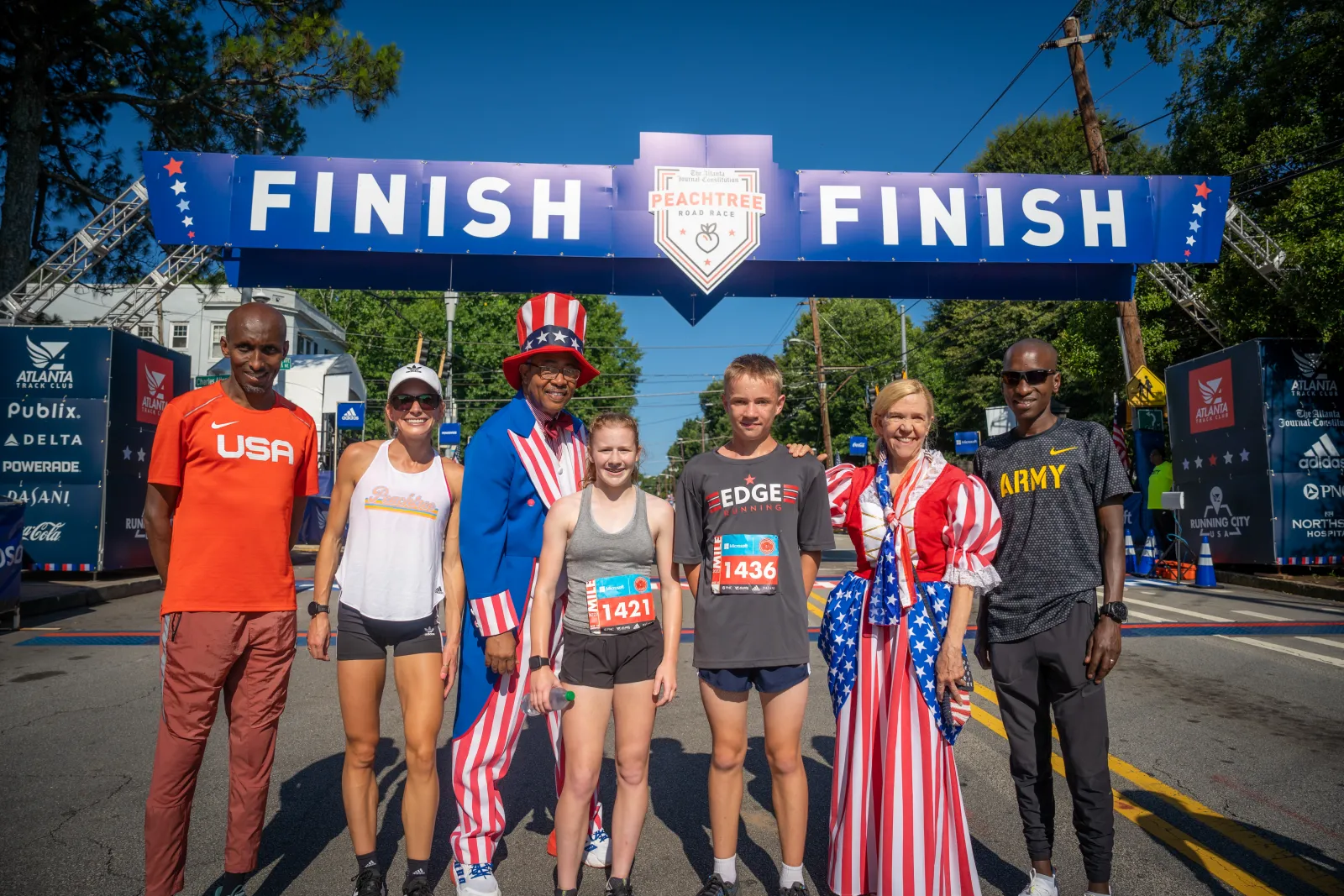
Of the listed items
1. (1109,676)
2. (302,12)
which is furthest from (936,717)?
(302,12)

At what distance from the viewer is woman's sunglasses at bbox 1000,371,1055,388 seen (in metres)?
3.43

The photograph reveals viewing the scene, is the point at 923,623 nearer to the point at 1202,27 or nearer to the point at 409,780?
the point at 409,780

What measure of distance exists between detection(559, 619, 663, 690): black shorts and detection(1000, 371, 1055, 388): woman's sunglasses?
5.89 feet

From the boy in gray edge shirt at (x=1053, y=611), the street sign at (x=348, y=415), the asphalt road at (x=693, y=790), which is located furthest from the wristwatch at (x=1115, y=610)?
the street sign at (x=348, y=415)

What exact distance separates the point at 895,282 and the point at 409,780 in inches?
421


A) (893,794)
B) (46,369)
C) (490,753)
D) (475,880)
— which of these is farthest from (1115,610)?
(46,369)

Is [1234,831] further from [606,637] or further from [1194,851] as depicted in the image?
[606,637]

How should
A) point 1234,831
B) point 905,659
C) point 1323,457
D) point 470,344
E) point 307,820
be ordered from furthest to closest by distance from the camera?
1. point 470,344
2. point 1323,457
3. point 307,820
4. point 1234,831
5. point 905,659

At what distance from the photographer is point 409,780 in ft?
10.8

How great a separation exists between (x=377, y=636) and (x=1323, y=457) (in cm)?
1638

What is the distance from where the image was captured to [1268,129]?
58.8 ft

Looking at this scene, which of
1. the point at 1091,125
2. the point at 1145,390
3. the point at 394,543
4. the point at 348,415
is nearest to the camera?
the point at 394,543

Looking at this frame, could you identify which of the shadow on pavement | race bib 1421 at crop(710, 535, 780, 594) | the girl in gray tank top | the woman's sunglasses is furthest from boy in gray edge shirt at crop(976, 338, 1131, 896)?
the shadow on pavement

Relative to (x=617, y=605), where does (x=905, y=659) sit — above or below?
below
